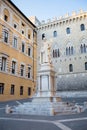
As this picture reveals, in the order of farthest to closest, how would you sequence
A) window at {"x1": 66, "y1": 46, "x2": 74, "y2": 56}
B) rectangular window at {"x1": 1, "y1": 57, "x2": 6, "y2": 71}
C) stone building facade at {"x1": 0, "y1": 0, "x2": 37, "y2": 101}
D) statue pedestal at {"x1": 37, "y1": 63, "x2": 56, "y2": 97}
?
window at {"x1": 66, "y1": 46, "x2": 74, "y2": 56}, stone building facade at {"x1": 0, "y1": 0, "x2": 37, "y2": 101}, rectangular window at {"x1": 1, "y1": 57, "x2": 6, "y2": 71}, statue pedestal at {"x1": 37, "y1": 63, "x2": 56, "y2": 97}

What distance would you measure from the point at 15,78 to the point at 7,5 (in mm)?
10422

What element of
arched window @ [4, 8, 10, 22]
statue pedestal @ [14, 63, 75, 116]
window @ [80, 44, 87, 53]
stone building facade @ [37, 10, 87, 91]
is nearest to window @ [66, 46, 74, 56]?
stone building facade @ [37, 10, 87, 91]

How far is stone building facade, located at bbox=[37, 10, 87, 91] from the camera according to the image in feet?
104

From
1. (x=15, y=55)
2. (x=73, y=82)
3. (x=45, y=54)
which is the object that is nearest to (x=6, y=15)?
(x=15, y=55)

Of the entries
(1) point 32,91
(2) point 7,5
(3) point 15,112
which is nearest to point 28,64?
(1) point 32,91

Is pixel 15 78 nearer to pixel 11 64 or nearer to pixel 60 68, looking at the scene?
pixel 11 64

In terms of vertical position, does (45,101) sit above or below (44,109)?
above

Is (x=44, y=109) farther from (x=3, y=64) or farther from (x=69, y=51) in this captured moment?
(x=69, y=51)

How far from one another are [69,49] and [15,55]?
1331 cm

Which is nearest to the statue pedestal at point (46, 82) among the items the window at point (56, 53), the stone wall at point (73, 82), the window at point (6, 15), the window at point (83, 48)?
the window at point (6, 15)

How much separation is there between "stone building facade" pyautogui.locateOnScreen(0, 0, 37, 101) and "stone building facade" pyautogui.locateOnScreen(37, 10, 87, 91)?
12.9ft

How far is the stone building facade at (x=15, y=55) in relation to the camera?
21719 millimetres

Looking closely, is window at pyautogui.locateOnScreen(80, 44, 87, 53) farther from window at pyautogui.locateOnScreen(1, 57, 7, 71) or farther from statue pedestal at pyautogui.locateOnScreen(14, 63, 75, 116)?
statue pedestal at pyautogui.locateOnScreen(14, 63, 75, 116)

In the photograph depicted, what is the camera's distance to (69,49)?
111ft
